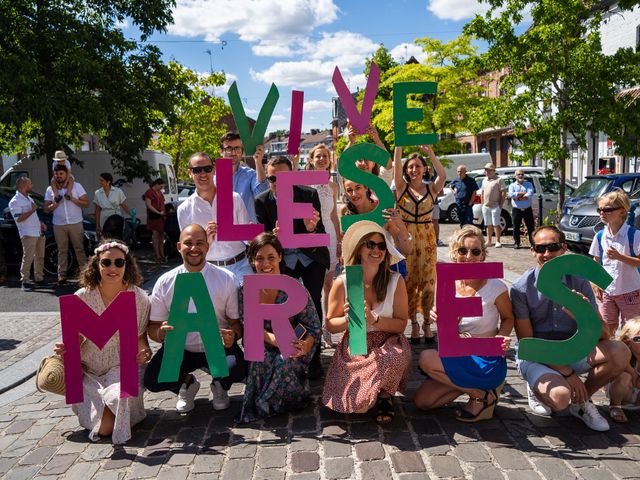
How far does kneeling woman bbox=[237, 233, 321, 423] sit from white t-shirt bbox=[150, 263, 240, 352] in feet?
0.83

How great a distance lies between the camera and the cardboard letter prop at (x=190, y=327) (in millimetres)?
3807

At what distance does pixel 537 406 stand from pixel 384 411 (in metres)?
1.05

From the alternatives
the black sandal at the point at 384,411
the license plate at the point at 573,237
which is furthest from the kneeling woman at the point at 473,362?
the license plate at the point at 573,237

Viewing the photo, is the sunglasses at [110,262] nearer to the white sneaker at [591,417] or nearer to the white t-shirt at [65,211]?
the white sneaker at [591,417]

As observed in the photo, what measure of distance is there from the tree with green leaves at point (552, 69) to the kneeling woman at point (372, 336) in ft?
36.5

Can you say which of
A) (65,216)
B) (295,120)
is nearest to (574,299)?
(295,120)

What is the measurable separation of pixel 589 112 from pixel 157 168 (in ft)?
37.3

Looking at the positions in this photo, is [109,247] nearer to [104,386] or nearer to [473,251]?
[104,386]

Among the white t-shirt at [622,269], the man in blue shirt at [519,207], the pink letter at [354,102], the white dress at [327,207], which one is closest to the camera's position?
the pink letter at [354,102]

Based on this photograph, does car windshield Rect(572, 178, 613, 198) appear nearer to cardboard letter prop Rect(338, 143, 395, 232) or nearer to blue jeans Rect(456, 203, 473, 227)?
blue jeans Rect(456, 203, 473, 227)

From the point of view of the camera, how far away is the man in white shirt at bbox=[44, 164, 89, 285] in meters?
9.48

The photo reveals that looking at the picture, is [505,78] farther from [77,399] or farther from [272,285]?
[77,399]

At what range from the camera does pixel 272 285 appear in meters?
3.83

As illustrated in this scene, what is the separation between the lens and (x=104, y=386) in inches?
155
